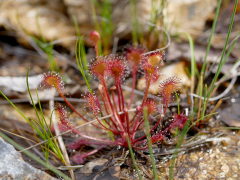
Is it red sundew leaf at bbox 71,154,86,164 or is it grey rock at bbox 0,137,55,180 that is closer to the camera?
grey rock at bbox 0,137,55,180

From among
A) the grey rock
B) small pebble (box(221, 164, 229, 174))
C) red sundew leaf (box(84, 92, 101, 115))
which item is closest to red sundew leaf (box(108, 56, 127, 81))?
red sundew leaf (box(84, 92, 101, 115))

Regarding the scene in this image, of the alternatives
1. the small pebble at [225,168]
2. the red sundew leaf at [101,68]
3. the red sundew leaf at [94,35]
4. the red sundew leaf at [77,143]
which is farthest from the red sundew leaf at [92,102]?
the small pebble at [225,168]

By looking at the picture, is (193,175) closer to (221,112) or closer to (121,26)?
(221,112)

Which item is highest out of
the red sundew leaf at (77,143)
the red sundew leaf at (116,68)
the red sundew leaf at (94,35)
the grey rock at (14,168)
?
the red sundew leaf at (94,35)

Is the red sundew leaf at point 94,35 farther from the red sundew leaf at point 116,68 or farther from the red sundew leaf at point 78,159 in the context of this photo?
the red sundew leaf at point 78,159

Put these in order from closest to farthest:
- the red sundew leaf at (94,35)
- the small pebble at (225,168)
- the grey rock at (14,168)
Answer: the grey rock at (14,168) < the small pebble at (225,168) < the red sundew leaf at (94,35)

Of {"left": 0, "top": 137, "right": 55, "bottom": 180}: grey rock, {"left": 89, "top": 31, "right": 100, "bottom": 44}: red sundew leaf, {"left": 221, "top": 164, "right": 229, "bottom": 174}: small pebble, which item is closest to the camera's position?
{"left": 0, "top": 137, "right": 55, "bottom": 180}: grey rock

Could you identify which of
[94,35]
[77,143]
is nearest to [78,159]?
[77,143]

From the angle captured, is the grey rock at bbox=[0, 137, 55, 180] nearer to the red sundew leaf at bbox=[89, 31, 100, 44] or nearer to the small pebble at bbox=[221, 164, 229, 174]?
the red sundew leaf at bbox=[89, 31, 100, 44]

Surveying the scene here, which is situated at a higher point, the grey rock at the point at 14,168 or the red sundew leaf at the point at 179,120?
the red sundew leaf at the point at 179,120

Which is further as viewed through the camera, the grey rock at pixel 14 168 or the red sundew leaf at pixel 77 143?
the red sundew leaf at pixel 77 143
